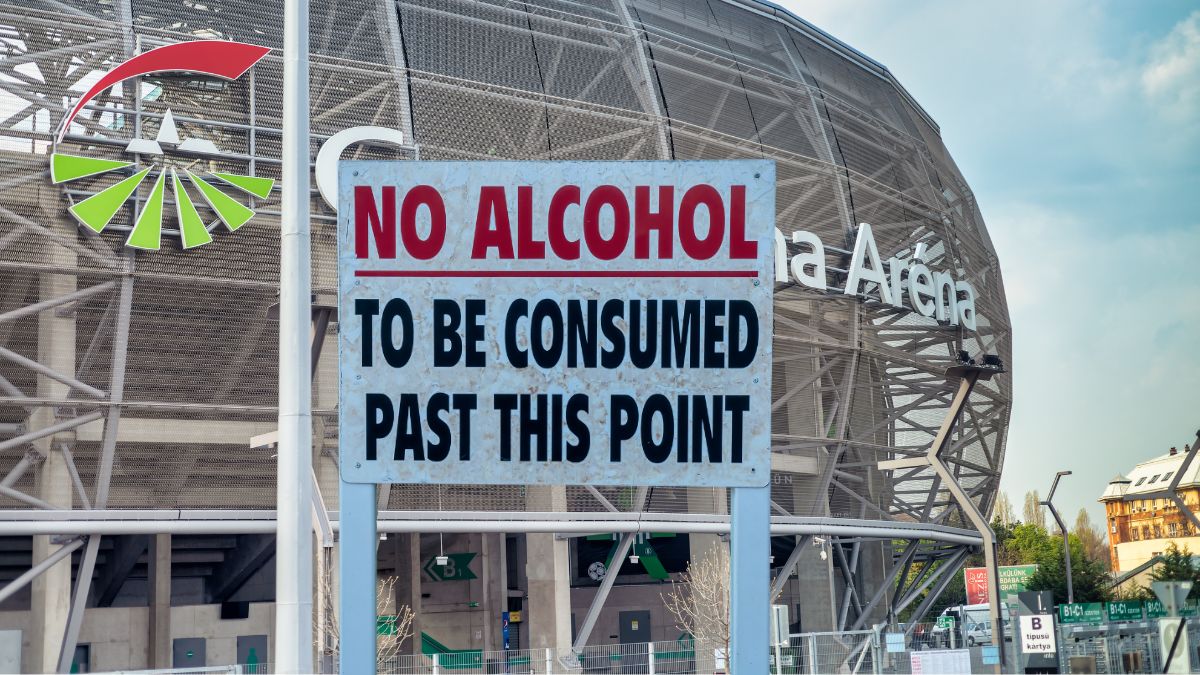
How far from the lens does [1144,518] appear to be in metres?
117

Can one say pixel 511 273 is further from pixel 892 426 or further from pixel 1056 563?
pixel 1056 563

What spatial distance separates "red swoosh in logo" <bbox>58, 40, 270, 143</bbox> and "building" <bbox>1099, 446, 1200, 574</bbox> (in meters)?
90.8

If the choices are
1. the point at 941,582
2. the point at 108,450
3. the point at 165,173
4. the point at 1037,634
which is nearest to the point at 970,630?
the point at 941,582

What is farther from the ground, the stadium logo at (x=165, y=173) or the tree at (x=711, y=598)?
the stadium logo at (x=165, y=173)

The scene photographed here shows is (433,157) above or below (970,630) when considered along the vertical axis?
above

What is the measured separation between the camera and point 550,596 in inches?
1166

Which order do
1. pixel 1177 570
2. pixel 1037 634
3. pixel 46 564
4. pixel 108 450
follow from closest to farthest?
pixel 1037 634 → pixel 46 564 → pixel 108 450 → pixel 1177 570

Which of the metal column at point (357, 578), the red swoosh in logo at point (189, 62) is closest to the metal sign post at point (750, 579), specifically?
the metal column at point (357, 578)

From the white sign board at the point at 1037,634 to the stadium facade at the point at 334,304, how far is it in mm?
9371

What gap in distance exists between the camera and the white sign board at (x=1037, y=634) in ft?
64.7

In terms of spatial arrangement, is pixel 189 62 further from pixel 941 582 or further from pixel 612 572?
pixel 941 582

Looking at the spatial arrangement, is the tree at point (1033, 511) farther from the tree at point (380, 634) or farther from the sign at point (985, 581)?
the tree at point (380, 634)

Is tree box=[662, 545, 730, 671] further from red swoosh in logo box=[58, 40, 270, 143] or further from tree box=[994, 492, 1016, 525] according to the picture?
tree box=[994, 492, 1016, 525]

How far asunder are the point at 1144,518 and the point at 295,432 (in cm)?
11975
